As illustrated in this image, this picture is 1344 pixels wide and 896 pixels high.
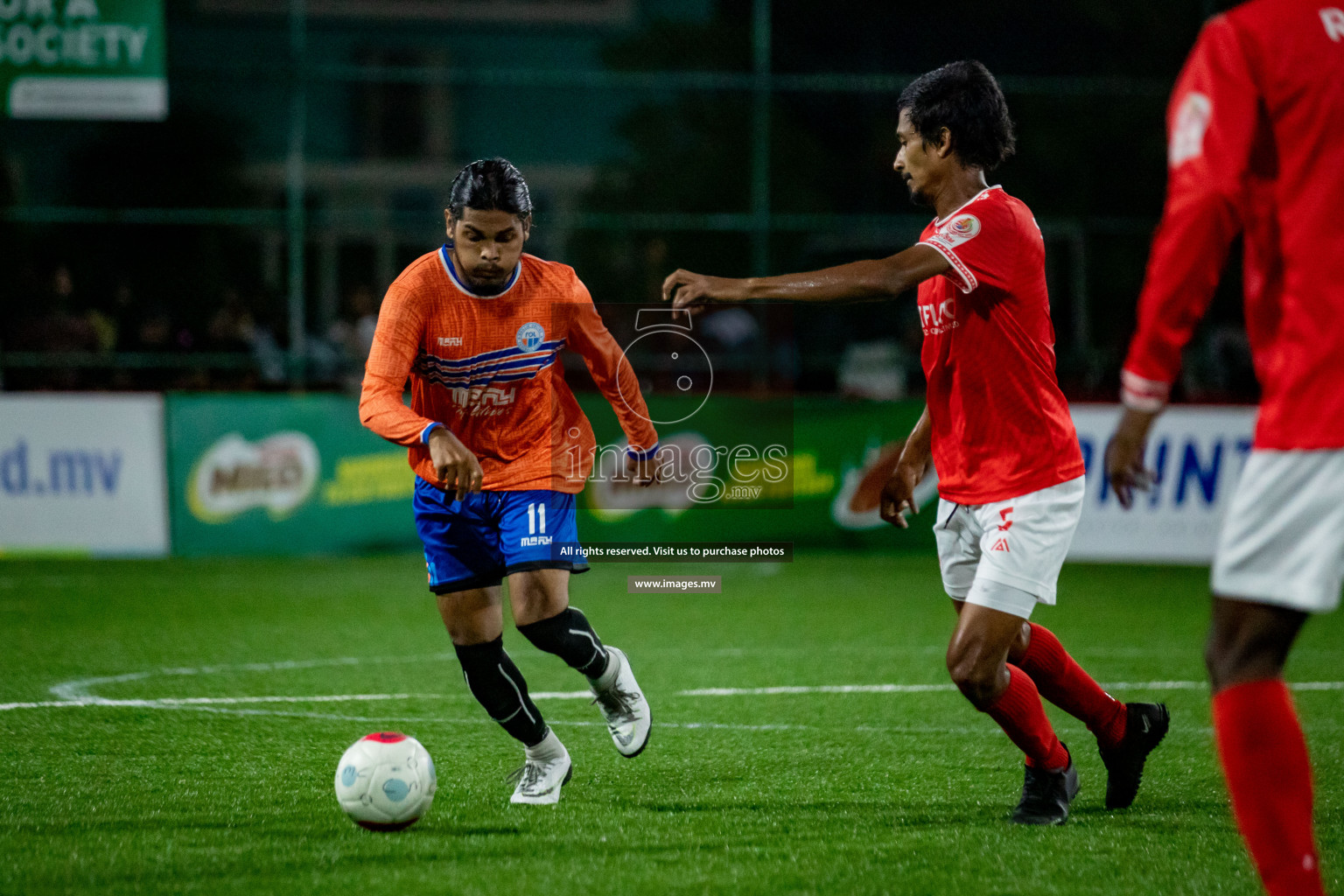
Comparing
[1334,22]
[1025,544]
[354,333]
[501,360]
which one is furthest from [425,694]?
[354,333]

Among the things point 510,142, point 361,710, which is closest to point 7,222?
point 510,142

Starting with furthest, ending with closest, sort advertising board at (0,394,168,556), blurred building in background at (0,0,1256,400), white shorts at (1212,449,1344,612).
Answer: blurred building in background at (0,0,1256,400), advertising board at (0,394,168,556), white shorts at (1212,449,1344,612)

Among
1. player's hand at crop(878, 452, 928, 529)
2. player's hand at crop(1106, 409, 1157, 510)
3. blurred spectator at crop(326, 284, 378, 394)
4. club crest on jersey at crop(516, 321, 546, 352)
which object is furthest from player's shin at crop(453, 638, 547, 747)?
blurred spectator at crop(326, 284, 378, 394)

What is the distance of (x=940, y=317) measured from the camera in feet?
14.4

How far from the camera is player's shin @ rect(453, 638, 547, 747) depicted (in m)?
4.66

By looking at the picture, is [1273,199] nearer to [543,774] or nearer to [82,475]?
[543,774]

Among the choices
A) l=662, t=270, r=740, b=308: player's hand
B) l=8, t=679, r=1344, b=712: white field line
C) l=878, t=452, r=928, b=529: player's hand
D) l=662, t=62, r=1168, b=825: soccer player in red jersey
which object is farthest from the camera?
l=8, t=679, r=1344, b=712: white field line

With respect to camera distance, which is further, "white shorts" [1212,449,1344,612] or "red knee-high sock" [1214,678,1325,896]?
"red knee-high sock" [1214,678,1325,896]

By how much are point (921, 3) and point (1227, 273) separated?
27.8ft

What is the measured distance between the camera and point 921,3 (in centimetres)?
2294

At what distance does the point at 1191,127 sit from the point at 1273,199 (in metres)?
0.24

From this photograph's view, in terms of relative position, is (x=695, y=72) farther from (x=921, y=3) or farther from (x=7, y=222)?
(x=7, y=222)

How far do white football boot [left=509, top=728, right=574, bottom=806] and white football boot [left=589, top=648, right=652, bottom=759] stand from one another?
7.5 inches

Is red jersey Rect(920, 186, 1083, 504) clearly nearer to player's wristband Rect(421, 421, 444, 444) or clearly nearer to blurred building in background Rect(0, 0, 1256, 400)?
player's wristband Rect(421, 421, 444, 444)
